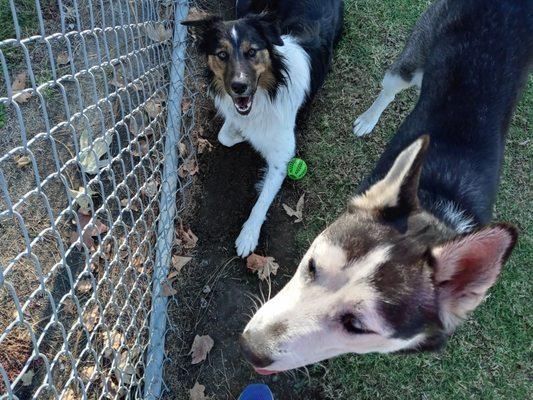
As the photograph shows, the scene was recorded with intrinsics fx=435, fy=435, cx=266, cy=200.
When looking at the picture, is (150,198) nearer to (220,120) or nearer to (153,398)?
(220,120)

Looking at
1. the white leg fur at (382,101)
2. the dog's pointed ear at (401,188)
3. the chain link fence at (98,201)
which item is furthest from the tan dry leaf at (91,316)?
the white leg fur at (382,101)

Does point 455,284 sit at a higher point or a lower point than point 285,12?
lower

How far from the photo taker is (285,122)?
12.6 feet

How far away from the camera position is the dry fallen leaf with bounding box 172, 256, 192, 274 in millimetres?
3621

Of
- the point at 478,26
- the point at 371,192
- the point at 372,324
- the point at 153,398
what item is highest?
the point at 478,26

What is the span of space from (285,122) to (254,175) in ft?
1.87

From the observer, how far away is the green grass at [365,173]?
11.2 ft

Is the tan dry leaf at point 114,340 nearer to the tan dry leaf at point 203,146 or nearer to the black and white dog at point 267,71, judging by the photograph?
the black and white dog at point 267,71

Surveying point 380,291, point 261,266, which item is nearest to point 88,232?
point 261,266

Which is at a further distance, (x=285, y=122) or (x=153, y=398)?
(x=285, y=122)

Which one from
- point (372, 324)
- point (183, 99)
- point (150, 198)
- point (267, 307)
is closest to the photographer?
Answer: point (372, 324)

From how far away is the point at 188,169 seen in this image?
13.1ft

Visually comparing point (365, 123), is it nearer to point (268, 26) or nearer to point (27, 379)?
point (268, 26)

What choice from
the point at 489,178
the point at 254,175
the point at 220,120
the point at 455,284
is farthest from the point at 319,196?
the point at 455,284
